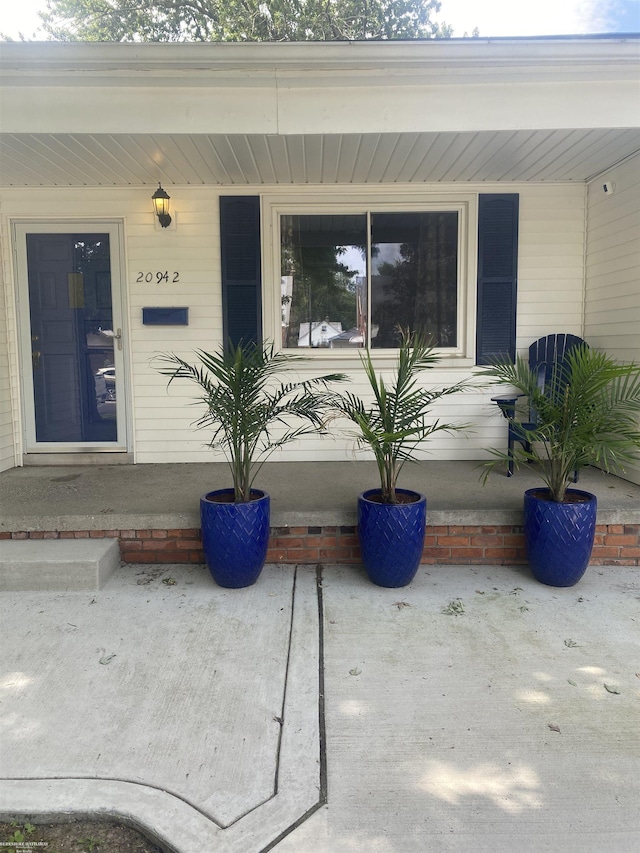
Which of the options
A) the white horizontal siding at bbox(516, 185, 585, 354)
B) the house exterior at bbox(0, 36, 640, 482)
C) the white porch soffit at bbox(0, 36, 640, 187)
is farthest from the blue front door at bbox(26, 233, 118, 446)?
the white horizontal siding at bbox(516, 185, 585, 354)

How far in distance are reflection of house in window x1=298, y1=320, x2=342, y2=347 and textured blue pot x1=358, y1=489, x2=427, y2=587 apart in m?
1.93

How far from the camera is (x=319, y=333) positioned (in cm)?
470

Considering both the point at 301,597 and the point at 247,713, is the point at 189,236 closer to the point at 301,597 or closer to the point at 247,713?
the point at 301,597

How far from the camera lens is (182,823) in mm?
1579

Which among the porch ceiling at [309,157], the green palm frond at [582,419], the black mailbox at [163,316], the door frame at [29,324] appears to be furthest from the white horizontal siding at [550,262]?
the door frame at [29,324]

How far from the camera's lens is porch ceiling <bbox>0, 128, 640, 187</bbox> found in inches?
137

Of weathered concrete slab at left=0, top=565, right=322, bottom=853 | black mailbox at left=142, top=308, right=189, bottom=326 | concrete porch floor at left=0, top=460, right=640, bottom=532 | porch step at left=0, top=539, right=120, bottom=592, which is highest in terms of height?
black mailbox at left=142, top=308, right=189, bottom=326

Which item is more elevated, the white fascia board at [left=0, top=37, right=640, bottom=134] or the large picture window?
the white fascia board at [left=0, top=37, right=640, bottom=134]

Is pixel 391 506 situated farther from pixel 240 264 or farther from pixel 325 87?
pixel 240 264

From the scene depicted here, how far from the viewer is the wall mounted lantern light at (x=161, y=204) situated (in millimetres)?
4277

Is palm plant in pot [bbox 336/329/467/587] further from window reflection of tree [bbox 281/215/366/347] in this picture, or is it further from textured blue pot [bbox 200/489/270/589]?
window reflection of tree [bbox 281/215/366/347]

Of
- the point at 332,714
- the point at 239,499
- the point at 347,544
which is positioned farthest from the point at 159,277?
the point at 332,714

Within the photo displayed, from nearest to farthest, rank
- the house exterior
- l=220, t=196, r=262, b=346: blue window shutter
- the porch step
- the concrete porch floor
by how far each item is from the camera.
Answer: the porch step
the concrete porch floor
the house exterior
l=220, t=196, r=262, b=346: blue window shutter

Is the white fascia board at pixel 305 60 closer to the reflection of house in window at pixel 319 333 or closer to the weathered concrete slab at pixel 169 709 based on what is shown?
the reflection of house in window at pixel 319 333
